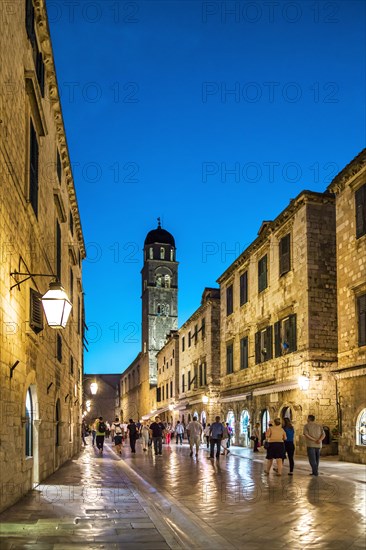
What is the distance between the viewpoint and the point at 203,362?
4362cm

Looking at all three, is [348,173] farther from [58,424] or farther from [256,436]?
[58,424]

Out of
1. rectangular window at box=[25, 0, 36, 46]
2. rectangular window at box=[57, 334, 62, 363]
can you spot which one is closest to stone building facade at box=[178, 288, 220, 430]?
rectangular window at box=[57, 334, 62, 363]

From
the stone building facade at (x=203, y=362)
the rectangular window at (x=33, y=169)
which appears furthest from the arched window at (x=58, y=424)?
the stone building facade at (x=203, y=362)

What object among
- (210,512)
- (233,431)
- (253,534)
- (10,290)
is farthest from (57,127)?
(233,431)

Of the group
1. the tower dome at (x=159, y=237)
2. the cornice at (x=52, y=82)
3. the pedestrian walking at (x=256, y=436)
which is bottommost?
the pedestrian walking at (x=256, y=436)

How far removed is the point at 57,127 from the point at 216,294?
964 inches

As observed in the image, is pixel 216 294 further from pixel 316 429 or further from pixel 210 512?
pixel 210 512

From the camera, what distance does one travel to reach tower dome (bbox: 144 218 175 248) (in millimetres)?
86250

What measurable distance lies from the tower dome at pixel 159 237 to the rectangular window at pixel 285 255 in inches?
2314

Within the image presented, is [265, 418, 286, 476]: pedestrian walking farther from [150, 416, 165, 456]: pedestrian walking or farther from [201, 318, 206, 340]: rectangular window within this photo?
[201, 318, 206, 340]: rectangular window

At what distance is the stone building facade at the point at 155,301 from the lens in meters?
80.4

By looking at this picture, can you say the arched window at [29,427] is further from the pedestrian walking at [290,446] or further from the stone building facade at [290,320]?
the stone building facade at [290,320]

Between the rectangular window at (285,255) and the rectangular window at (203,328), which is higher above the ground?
the rectangular window at (285,255)

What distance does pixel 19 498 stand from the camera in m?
10.7
